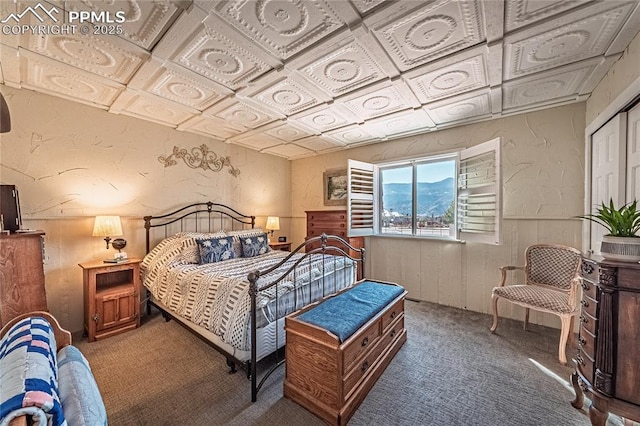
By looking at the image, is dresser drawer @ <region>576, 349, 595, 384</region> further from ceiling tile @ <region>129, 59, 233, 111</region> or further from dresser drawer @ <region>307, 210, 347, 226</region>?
ceiling tile @ <region>129, 59, 233, 111</region>

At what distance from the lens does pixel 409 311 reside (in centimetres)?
370

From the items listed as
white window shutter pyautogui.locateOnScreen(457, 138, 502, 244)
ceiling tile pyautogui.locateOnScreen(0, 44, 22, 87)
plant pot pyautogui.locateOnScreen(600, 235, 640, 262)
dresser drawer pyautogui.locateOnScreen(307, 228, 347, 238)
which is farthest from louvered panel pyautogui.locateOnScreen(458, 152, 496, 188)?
ceiling tile pyautogui.locateOnScreen(0, 44, 22, 87)

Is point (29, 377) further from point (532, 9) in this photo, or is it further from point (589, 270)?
point (532, 9)

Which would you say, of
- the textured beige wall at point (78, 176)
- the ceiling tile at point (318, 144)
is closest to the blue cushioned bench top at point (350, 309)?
the ceiling tile at point (318, 144)

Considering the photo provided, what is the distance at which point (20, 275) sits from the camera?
204 cm

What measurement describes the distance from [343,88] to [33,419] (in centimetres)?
295

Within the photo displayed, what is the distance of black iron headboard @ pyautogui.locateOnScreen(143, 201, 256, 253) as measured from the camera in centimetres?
375

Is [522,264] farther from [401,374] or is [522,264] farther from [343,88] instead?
[343,88]

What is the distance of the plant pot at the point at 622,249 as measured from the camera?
Result: 150 cm

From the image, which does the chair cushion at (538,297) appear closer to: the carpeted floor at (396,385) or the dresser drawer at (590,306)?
the carpeted floor at (396,385)

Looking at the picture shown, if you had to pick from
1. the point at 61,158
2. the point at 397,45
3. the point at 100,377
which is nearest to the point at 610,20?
the point at 397,45

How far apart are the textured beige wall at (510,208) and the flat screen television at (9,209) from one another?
457 centimetres

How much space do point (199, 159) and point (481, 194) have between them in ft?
13.9

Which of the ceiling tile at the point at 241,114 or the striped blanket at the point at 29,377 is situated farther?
the ceiling tile at the point at 241,114
